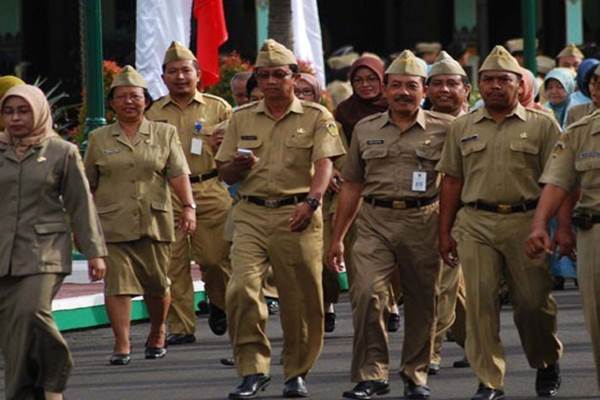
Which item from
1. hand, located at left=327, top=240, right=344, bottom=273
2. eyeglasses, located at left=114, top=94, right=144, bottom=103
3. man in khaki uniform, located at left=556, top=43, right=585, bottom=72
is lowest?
hand, located at left=327, top=240, right=344, bottom=273

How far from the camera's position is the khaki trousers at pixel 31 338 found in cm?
1072

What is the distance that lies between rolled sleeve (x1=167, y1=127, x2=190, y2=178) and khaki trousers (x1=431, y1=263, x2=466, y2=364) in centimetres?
193

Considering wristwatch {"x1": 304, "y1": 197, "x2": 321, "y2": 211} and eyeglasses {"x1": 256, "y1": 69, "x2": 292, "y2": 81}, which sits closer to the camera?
wristwatch {"x1": 304, "y1": 197, "x2": 321, "y2": 211}

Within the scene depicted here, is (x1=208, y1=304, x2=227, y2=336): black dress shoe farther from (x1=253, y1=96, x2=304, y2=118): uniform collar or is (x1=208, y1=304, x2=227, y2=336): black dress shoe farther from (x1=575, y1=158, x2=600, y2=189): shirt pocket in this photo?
(x1=575, y1=158, x2=600, y2=189): shirt pocket

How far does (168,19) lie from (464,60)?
25.6 feet

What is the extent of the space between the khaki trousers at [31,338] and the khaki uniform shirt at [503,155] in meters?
2.39

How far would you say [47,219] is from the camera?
35.6ft

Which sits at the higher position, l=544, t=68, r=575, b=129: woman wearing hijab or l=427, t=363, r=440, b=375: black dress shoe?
l=544, t=68, r=575, b=129: woman wearing hijab

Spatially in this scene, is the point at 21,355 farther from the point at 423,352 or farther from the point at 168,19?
the point at 168,19

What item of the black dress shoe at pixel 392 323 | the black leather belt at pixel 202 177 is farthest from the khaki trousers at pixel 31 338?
the black dress shoe at pixel 392 323

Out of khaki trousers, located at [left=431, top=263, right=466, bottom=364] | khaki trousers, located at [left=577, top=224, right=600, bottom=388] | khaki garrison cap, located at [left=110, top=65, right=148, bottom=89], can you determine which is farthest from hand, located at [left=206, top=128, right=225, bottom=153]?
khaki trousers, located at [left=577, top=224, right=600, bottom=388]

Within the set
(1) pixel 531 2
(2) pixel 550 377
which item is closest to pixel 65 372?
(2) pixel 550 377

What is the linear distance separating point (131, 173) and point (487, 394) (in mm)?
3385

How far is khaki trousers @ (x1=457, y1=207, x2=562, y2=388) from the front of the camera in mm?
11711
